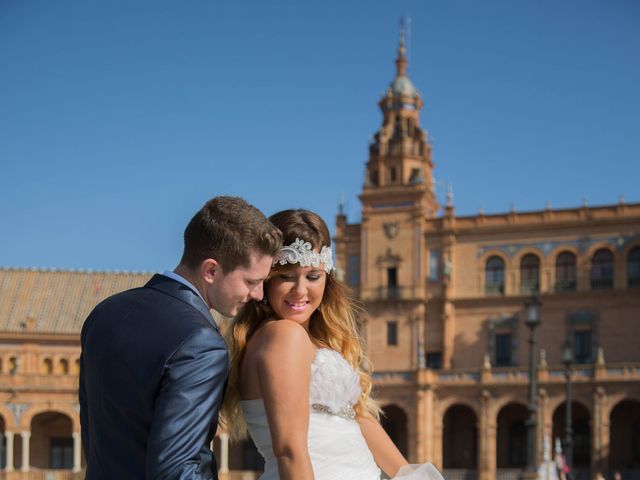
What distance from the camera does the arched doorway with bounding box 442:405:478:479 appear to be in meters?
54.7

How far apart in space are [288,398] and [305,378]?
0.12m

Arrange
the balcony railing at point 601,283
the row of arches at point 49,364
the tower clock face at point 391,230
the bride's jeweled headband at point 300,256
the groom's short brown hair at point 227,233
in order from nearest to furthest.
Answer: the groom's short brown hair at point 227,233, the bride's jeweled headband at point 300,256, the balcony railing at point 601,283, the row of arches at point 49,364, the tower clock face at point 391,230

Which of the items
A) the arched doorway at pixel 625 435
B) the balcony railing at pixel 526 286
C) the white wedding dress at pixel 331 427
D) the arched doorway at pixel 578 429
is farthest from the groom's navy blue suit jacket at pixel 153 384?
the balcony railing at pixel 526 286

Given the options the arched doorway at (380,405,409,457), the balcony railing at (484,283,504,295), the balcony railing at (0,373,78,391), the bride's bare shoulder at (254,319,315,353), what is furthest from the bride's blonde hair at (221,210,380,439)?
the balcony railing at (484,283,504,295)

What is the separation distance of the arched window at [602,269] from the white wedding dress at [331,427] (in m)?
51.4

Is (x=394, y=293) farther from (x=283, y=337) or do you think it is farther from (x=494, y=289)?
(x=283, y=337)

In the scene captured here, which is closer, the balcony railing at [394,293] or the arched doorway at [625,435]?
the arched doorway at [625,435]

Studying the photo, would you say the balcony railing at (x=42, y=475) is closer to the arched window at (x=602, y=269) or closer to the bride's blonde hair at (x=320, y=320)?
the arched window at (x=602, y=269)

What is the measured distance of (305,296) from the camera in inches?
190

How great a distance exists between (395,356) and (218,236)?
5328cm

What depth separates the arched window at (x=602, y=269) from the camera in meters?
54.2

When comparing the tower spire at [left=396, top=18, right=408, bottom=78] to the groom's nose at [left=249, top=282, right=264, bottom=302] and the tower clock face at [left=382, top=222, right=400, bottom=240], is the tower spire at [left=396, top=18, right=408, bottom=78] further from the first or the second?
the groom's nose at [left=249, top=282, right=264, bottom=302]

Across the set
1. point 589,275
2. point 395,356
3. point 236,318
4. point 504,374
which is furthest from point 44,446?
point 236,318

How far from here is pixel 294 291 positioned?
15.8ft
